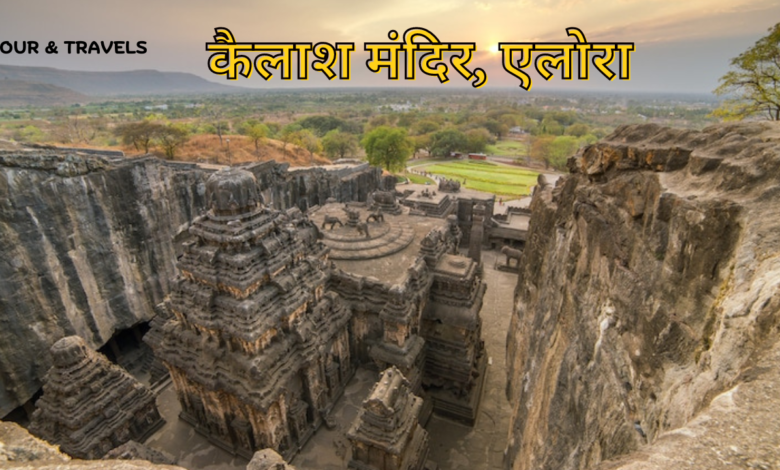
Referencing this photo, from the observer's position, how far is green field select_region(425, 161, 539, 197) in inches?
2120

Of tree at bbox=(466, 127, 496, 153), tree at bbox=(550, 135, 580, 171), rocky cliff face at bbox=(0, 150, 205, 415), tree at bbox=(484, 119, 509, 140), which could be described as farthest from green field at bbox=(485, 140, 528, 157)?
rocky cliff face at bbox=(0, 150, 205, 415)

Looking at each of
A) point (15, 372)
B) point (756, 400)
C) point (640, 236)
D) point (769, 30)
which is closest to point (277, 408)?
point (640, 236)

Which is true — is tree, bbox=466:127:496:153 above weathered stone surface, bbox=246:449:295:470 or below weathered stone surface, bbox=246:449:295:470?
above

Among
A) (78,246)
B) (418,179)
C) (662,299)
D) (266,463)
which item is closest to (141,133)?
(78,246)

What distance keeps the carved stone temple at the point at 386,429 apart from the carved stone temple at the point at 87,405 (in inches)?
325

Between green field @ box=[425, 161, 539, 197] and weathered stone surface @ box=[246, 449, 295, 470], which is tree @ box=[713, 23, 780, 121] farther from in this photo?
green field @ box=[425, 161, 539, 197]

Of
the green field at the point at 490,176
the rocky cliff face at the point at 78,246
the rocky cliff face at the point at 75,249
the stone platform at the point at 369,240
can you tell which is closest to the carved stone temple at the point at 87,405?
the rocky cliff face at the point at 78,246

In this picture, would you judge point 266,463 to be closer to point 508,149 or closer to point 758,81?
point 758,81

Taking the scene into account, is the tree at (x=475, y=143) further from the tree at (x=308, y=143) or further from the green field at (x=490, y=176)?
the tree at (x=308, y=143)

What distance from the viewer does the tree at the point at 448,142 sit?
75375mm

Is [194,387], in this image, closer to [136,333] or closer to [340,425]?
[340,425]

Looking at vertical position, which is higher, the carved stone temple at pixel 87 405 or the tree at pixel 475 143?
the tree at pixel 475 143

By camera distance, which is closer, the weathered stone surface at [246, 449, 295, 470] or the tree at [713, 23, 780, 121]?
the weathered stone surface at [246, 449, 295, 470]

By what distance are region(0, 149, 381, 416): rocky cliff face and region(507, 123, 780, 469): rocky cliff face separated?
20.6m
